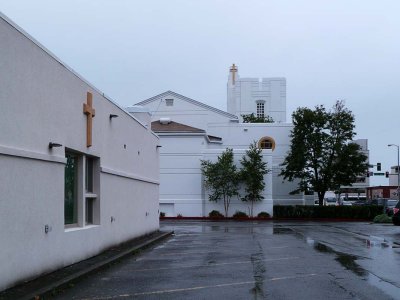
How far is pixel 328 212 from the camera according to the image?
47.3m

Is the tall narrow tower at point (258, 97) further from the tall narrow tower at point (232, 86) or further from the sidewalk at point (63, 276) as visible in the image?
the sidewalk at point (63, 276)

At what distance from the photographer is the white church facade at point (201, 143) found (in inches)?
1807

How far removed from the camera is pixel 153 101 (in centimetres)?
5766

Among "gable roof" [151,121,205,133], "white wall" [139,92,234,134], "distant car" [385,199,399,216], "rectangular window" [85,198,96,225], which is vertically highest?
"white wall" [139,92,234,134]

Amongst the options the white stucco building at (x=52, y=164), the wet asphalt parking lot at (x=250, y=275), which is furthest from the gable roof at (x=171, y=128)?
the wet asphalt parking lot at (x=250, y=275)

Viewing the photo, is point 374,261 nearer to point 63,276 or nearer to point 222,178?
point 63,276

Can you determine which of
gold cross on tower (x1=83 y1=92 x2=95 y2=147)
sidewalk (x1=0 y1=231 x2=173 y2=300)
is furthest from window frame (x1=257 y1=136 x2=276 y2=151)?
gold cross on tower (x1=83 y1=92 x2=95 y2=147)

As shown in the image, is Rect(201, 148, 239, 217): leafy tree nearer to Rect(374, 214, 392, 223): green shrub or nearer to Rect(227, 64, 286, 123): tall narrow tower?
Rect(374, 214, 392, 223): green shrub

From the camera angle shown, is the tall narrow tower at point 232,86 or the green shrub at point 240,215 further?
the tall narrow tower at point 232,86

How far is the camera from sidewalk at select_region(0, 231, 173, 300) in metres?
8.76

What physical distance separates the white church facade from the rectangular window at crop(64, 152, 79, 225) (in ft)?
105

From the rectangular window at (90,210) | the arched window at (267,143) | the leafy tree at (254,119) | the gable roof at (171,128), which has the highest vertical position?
the leafy tree at (254,119)

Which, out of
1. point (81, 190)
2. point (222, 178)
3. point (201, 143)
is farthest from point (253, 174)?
point (81, 190)

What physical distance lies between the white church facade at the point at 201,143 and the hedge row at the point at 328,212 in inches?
59.6
